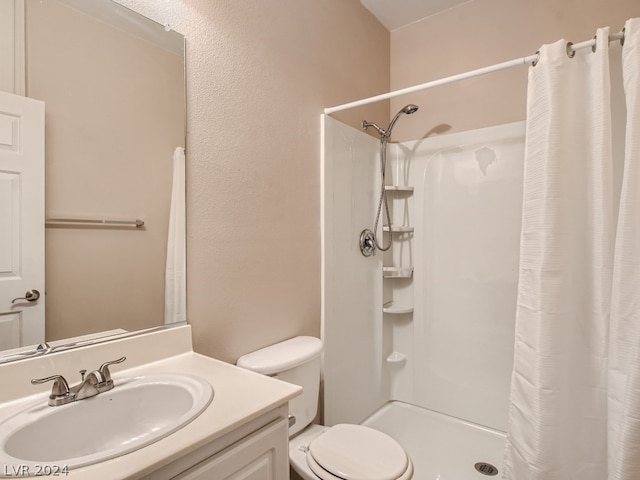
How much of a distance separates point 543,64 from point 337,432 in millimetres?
1665

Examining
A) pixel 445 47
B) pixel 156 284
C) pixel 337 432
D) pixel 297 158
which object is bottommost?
pixel 337 432

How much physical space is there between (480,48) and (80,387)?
2529mm

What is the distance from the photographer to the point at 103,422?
0.90m

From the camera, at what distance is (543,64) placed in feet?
4.33

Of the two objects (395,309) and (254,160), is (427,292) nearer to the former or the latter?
(395,309)

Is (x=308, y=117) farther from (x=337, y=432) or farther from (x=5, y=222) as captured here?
(x=337, y=432)

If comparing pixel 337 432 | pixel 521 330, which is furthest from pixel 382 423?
pixel 521 330

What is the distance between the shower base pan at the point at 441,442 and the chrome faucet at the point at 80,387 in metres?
1.53

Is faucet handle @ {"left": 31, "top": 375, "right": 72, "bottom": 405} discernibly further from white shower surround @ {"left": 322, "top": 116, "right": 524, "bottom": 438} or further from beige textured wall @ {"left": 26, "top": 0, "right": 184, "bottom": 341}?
white shower surround @ {"left": 322, "top": 116, "right": 524, "bottom": 438}

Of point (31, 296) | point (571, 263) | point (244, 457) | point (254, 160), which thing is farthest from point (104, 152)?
point (571, 263)

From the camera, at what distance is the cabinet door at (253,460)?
759mm

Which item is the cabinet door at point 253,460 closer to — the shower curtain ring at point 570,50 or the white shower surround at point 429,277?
the white shower surround at point 429,277

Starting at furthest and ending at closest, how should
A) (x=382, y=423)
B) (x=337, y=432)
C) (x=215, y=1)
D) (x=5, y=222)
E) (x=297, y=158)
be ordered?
1. (x=382, y=423)
2. (x=297, y=158)
3. (x=337, y=432)
4. (x=215, y=1)
5. (x=5, y=222)

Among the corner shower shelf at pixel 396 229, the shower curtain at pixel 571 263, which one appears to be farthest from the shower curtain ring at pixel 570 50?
the corner shower shelf at pixel 396 229
